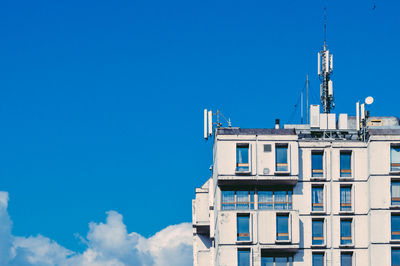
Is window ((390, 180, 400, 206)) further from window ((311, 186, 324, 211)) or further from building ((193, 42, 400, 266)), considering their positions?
window ((311, 186, 324, 211))

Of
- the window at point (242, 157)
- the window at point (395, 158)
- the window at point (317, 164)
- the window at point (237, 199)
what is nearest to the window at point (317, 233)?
the window at point (317, 164)

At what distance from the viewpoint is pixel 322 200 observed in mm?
128750

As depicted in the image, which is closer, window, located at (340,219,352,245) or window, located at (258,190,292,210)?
window, located at (340,219,352,245)

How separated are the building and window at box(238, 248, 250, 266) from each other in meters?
0.10

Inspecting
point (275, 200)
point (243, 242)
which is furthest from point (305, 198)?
point (243, 242)

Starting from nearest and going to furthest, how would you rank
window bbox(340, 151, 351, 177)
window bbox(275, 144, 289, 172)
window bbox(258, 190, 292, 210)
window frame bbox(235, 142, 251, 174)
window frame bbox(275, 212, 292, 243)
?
window frame bbox(275, 212, 292, 243), window frame bbox(235, 142, 251, 174), window bbox(275, 144, 289, 172), window bbox(258, 190, 292, 210), window bbox(340, 151, 351, 177)

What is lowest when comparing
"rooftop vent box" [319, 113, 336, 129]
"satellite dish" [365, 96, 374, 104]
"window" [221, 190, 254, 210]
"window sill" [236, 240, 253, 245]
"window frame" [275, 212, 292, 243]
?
"window sill" [236, 240, 253, 245]

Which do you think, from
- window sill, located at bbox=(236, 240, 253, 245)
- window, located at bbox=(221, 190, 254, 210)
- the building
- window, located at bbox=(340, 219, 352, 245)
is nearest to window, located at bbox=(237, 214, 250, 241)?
the building

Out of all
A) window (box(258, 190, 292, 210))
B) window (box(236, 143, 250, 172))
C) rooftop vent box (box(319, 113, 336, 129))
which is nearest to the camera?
window (box(236, 143, 250, 172))

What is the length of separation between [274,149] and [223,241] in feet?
35.7

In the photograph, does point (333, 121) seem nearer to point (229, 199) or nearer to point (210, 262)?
point (229, 199)

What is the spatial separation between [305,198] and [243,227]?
23.8 ft

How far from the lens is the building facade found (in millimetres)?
126562

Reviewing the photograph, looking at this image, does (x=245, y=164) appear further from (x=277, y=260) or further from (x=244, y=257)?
(x=277, y=260)
